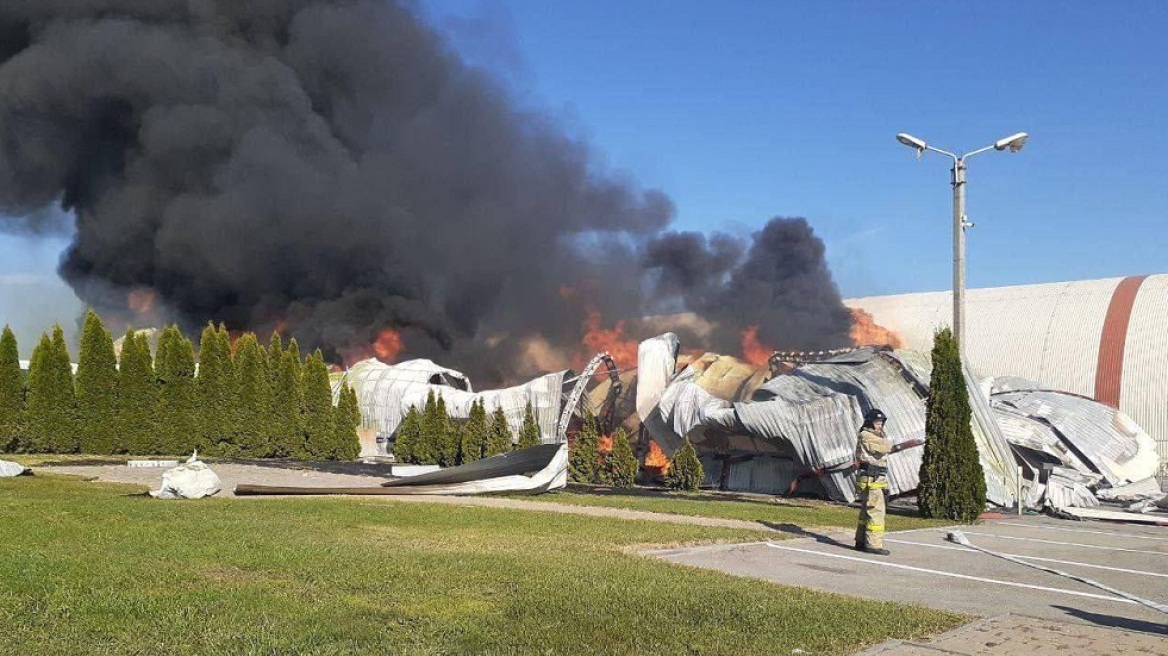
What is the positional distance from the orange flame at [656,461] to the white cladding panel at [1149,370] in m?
12.4

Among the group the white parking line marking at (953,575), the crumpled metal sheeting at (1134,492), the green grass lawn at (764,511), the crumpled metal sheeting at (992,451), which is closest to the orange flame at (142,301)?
the green grass lawn at (764,511)

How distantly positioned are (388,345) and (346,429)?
1171 centimetres

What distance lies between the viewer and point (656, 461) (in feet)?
79.5

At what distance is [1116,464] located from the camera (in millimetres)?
18969

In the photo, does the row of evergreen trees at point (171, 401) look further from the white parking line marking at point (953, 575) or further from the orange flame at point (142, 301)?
the white parking line marking at point (953, 575)

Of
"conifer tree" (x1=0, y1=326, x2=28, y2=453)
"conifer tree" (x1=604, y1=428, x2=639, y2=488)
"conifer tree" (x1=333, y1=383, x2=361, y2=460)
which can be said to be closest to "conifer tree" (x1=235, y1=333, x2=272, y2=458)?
"conifer tree" (x1=333, y1=383, x2=361, y2=460)

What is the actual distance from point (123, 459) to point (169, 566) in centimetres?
1952

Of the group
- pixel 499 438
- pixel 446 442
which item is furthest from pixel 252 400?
pixel 499 438

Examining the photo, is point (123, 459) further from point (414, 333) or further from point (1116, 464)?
point (1116, 464)

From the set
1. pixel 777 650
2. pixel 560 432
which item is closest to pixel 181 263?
pixel 560 432

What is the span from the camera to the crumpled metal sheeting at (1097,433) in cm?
1884

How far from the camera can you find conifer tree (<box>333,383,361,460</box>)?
28.8m

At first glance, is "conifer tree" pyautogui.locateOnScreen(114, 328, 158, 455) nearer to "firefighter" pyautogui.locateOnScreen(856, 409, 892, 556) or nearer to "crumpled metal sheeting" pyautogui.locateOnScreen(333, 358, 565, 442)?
"crumpled metal sheeting" pyautogui.locateOnScreen(333, 358, 565, 442)

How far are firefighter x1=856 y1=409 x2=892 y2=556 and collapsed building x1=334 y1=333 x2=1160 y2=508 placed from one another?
23.0 ft
